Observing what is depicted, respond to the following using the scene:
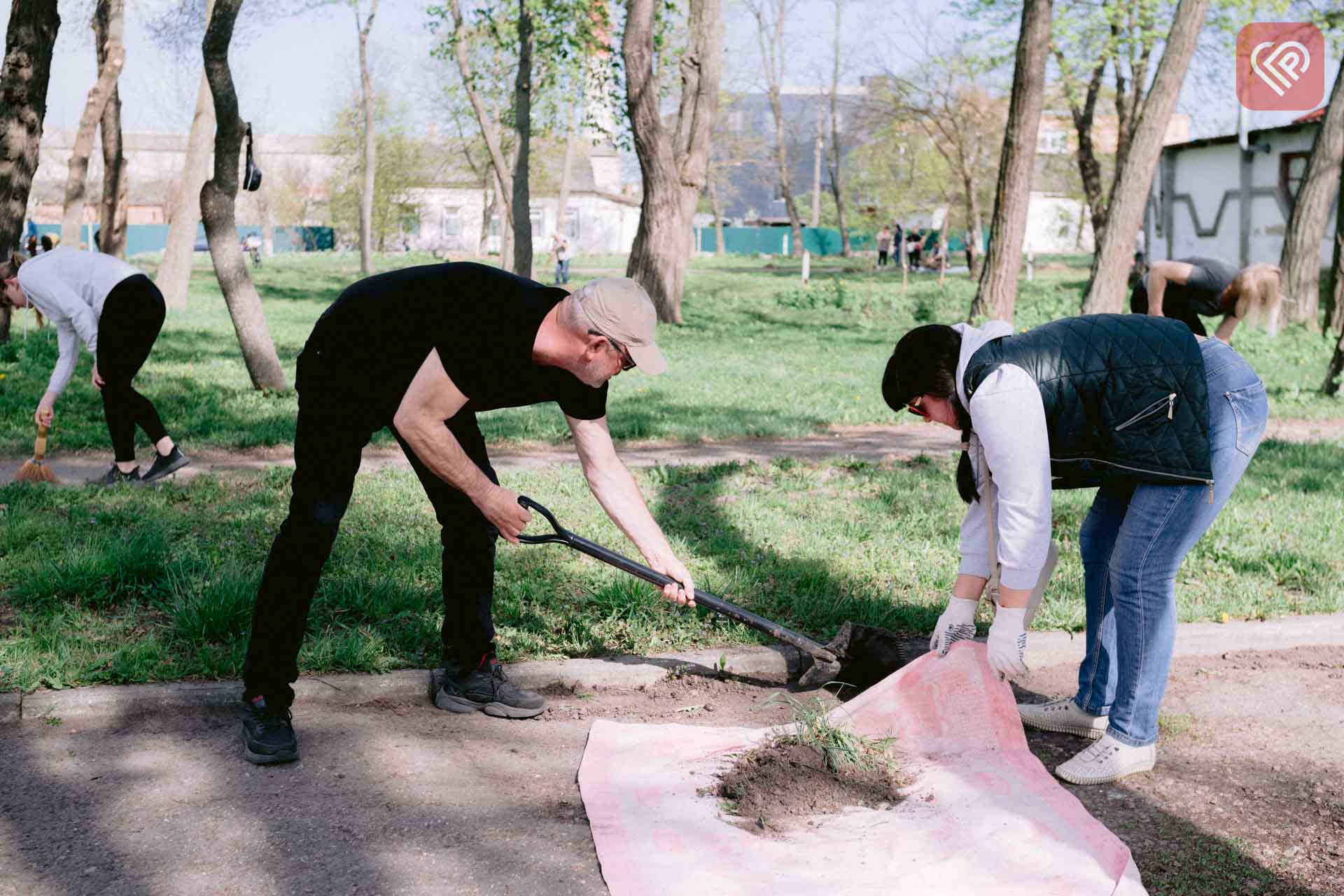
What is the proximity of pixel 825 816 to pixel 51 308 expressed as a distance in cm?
514

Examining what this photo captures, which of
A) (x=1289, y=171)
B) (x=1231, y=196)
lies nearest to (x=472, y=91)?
(x=1231, y=196)

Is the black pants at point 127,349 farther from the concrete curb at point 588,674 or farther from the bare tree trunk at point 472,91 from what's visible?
the bare tree trunk at point 472,91

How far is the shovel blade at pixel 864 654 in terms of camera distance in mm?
4328

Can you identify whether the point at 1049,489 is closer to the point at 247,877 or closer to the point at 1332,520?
→ the point at 247,877

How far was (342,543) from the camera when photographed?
18.4 feet

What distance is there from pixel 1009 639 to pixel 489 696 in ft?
5.87

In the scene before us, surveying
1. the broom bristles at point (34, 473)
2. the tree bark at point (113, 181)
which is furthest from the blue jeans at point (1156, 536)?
the tree bark at point (113, 181)

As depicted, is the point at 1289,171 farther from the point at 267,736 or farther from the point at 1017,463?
the point at 267,736

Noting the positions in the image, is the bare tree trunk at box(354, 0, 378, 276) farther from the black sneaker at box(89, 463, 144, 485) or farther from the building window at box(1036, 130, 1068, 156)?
the black sneaker at box(89, 463, 144, 485)

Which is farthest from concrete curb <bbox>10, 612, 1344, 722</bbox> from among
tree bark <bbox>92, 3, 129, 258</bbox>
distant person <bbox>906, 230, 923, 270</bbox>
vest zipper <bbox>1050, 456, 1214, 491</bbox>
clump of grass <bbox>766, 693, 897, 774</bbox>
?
distant person <bbox>906, 230, 923, 270</bbox>

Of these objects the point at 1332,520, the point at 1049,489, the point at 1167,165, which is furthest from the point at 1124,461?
the point at 1167,165

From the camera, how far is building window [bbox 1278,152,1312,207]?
23.7 meters

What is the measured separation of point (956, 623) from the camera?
364cm

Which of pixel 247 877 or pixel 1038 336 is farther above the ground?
pixel 1038 336
